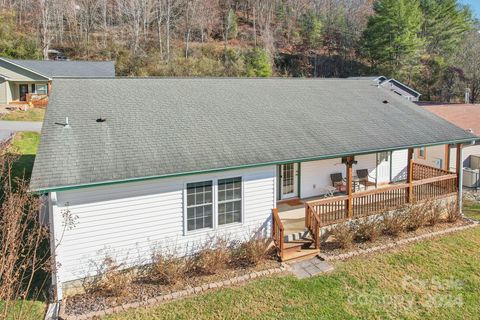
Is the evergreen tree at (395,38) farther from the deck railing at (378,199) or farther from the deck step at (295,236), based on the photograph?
the deck step at (295,236)

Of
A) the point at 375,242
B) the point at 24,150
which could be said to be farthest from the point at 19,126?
the point at 375,242

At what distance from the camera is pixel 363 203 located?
37.9 feet

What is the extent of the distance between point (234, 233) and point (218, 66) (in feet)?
122

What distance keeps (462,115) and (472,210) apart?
10901mm

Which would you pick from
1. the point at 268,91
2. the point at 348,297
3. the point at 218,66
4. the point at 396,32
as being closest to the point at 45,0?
the point at 218,66

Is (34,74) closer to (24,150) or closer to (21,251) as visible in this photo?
(24,150)

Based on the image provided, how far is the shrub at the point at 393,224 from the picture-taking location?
11062 millimetres

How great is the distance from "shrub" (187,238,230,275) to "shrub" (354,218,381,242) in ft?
13.5

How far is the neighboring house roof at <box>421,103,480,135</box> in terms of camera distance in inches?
838

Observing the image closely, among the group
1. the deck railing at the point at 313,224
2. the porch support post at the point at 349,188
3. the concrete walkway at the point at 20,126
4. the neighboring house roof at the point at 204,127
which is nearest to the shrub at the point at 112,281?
the neighboring house roof at the point at 204,127

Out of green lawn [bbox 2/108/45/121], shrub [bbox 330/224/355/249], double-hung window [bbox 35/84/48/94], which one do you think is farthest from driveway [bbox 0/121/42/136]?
shrub [bbox 330/224/355/249]

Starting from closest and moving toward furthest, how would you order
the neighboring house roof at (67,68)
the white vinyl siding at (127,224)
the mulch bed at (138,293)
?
the mulch bed at (138,293) < the white vinyl siding at (127,224) < the neighboring house roof at (67,68)

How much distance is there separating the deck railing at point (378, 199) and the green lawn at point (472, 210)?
61.2 inches

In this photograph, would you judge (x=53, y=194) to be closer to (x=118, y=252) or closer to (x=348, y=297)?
(x=118, y=252)
